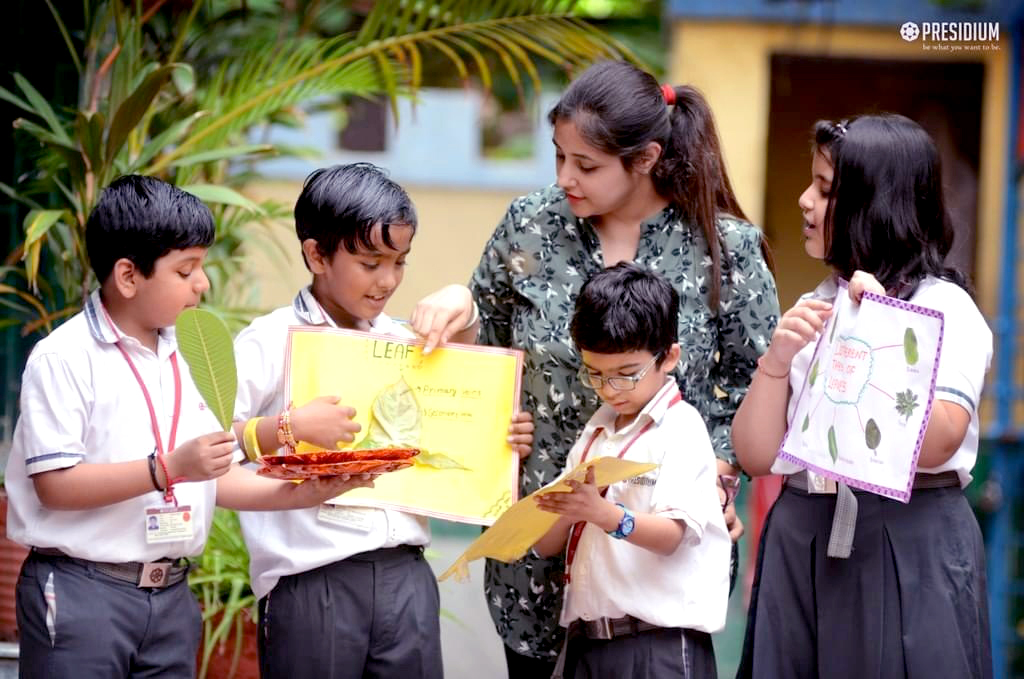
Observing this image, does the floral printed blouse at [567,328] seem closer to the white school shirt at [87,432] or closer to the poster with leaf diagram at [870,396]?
the poster with leaf diagram at [870,396]

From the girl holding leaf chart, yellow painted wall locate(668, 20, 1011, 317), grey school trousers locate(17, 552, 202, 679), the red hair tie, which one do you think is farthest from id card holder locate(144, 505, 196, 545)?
yellow painted wall locate(668, 20, 1011, 317)

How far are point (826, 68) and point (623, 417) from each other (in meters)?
6.27

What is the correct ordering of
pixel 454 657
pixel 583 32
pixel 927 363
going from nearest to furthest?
pixel 927 363 < pixel 583 32 < pixel 454 657

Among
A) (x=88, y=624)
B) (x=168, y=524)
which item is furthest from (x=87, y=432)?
(x=88, y=624)

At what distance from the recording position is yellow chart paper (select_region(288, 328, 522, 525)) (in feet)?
8.23

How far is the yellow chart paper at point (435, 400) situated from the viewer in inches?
98.8

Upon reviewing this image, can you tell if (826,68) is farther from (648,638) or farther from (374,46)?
(648,638)

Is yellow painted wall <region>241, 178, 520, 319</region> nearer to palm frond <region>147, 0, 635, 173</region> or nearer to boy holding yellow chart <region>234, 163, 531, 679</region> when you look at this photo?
palm frond <region>147, 0, 635, 173</region>

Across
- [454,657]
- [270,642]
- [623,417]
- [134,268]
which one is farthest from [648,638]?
[454,657]

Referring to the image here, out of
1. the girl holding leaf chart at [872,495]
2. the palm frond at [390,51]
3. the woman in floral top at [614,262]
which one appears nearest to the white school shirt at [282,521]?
the woman in floral top at [614,262]

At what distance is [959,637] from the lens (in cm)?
232

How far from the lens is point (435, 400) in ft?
8.49

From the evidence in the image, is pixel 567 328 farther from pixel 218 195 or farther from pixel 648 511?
pixel 218 195

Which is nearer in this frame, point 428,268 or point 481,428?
point 481,428
